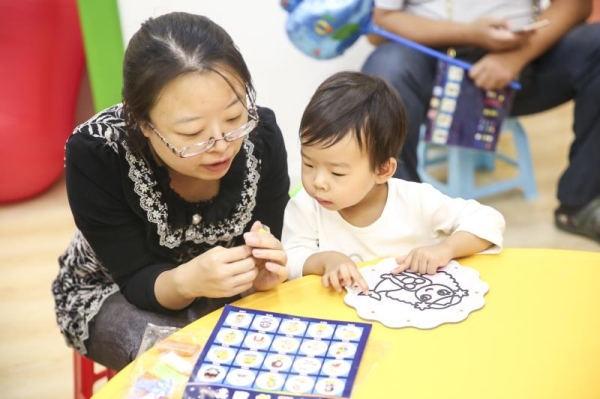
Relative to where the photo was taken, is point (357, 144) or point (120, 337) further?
point (120, 337)

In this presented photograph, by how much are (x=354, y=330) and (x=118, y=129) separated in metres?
0.56

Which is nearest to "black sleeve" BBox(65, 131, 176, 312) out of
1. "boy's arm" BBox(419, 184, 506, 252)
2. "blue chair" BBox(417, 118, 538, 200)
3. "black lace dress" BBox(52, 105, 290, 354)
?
"black lace dress" BBox(52, 105, 290, 354)

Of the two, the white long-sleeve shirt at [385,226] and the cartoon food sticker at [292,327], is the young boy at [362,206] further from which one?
the cartoon food sticker at [292,327]

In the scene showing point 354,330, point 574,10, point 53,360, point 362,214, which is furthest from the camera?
point 574,10

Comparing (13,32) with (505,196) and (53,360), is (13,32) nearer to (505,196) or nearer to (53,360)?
(53,360)

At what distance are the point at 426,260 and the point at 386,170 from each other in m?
0.19

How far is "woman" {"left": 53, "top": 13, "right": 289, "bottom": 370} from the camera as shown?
1.15 m

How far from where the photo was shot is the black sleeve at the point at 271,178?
1447mm

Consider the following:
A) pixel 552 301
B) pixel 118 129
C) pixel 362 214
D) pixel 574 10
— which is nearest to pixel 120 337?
pixel 118 129

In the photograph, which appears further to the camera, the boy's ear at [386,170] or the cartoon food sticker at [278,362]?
the boy's ear at [386,170]

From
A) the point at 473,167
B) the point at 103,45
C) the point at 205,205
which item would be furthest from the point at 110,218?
the point at 473,167

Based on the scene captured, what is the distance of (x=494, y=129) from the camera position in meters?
2.40

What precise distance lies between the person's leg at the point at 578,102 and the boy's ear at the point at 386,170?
131 cm

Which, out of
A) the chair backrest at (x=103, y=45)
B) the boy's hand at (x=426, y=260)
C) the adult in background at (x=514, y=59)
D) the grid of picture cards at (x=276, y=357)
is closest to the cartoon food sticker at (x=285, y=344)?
the grid of picture cards at (x=276, y=357)
